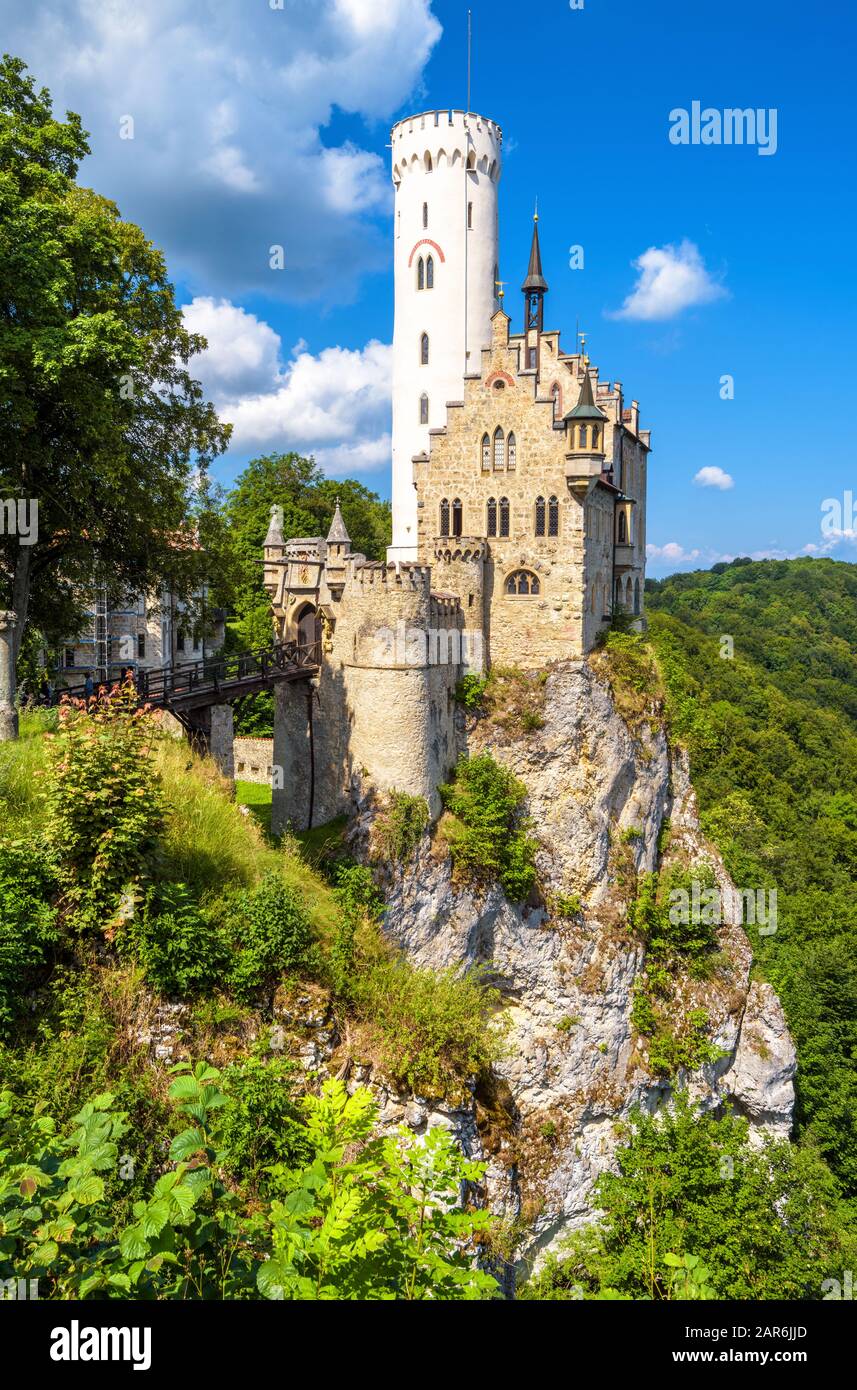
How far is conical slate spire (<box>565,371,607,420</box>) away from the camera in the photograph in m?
27.1

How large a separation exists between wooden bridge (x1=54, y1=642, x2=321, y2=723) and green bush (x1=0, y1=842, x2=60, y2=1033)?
5.85m

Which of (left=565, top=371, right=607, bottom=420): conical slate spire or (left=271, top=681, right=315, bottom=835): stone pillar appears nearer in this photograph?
(left=271, top=681, right=315, bottom=835): stone pillar

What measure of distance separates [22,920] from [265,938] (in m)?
4.16

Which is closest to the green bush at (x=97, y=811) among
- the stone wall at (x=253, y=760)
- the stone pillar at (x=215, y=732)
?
the stone pillar at (x=215, y=732)

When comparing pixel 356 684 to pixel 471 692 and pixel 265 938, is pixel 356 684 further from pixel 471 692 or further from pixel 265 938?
pixel 265 938

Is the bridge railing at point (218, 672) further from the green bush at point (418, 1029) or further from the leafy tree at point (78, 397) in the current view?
the green bush at point (418, 1029)

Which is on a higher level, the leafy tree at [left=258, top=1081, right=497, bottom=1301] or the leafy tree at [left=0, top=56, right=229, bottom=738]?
the leafy tree at [left=0, top=56, right=229, bottom=738]

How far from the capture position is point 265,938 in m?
14.2

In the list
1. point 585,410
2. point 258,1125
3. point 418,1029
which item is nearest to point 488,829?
point 418,1029

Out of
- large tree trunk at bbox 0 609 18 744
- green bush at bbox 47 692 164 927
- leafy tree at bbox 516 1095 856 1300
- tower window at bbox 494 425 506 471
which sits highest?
tower window at bbox 494 425 506 471

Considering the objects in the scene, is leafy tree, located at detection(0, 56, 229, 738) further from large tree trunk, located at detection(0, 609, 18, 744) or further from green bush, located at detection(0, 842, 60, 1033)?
green bush, located at detection(0, 842, 60, 1033)

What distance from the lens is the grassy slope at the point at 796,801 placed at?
37031 mm

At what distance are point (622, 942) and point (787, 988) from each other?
16326 millimetres

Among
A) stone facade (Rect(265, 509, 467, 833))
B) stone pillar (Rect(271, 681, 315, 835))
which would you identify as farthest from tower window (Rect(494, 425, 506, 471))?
stone pillar (Rect(271, 681, 315, 835))
